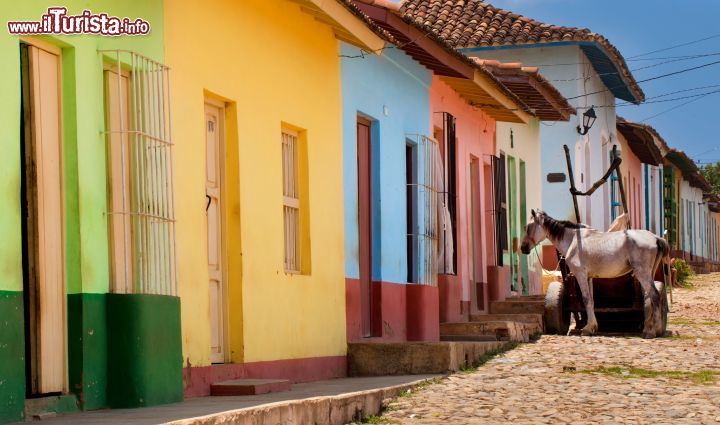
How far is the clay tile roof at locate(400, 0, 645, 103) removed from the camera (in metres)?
28.0

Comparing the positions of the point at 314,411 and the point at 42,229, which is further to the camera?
the point at 314,411

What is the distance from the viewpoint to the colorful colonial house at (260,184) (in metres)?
10.1

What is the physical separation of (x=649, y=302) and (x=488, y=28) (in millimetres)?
11586

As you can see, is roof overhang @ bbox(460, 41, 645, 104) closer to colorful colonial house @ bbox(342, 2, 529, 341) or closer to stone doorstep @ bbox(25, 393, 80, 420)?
colorful colonial house @ bbox(342, 2, 529, 341)

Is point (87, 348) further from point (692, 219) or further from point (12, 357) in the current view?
point (692, 219)

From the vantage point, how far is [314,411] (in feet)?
28.0

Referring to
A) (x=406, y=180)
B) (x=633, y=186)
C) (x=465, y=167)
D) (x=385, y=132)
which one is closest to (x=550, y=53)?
(x=465, y=167)

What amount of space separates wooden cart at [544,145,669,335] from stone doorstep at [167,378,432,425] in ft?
27.6

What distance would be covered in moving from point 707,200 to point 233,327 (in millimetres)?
52497

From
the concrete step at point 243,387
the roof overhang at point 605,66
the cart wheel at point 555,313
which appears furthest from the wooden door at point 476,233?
the concrete step at point 243,387

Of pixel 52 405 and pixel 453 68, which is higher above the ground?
pixel 453 68

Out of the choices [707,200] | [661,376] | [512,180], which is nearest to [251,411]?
[661,376]

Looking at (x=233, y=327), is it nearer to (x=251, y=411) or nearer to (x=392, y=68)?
(x=251, y=411)

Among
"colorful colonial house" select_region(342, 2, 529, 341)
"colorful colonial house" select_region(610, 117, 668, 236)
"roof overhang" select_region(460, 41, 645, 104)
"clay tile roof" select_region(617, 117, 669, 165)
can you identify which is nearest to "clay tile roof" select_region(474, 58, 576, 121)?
"colorful colonial house" select_region(342, 2, 529, 341)
